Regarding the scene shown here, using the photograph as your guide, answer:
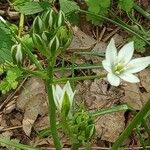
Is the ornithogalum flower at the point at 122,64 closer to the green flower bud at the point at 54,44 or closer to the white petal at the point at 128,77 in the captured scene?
the white petal at the point at 128,77

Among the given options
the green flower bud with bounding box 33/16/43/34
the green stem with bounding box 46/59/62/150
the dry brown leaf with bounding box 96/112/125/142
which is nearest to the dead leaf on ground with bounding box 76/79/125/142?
the dry brown leaf with bounding box 96/112/125/142

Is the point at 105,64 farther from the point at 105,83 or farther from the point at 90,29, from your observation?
the point at 90,29

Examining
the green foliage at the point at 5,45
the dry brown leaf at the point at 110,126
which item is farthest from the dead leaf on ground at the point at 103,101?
the green foliage at the point at 5,45

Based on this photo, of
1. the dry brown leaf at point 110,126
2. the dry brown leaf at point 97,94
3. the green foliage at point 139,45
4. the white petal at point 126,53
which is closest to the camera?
the white petal at point 126,53

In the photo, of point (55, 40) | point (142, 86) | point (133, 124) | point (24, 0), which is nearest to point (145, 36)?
point (142, 86)

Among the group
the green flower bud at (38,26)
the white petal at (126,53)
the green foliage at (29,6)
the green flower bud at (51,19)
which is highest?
the green foliage at (29,6)

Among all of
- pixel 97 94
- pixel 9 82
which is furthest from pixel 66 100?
pixel 97 94
